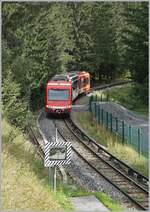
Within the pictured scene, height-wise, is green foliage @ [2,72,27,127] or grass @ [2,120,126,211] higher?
green foliage @ [2,72,27,127]

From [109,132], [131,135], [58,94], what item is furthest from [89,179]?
[58,94]

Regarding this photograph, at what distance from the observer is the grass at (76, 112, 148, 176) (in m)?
23.6

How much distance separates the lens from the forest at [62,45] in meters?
25.2

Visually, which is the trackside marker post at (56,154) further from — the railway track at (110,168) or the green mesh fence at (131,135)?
the green mesh fence at (131,135)

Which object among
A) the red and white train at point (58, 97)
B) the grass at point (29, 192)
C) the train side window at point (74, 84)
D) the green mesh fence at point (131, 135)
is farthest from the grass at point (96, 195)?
the train side window at point (74, 84)

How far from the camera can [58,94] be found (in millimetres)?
39312

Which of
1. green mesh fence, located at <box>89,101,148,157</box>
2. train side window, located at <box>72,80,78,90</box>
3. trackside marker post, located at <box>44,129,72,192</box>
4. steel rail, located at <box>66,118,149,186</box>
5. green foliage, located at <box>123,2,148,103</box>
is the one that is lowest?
steel rail, located at <box>66,118,149,186</box>

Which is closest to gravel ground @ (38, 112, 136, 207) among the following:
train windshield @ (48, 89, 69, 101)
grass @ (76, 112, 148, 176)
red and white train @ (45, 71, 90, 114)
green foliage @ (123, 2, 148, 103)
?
grass @ (76, 112, 148, 176)

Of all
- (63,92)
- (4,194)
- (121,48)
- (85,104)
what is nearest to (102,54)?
(121,48)

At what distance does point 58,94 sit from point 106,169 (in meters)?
16.8

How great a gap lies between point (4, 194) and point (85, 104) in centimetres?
3617

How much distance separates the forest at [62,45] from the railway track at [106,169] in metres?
3.30

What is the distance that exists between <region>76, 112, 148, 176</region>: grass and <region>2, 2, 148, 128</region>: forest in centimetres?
418

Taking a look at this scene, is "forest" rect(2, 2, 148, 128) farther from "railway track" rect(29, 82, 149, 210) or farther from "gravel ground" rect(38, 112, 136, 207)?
"railway track" rect(29, 82, 149, 210)
